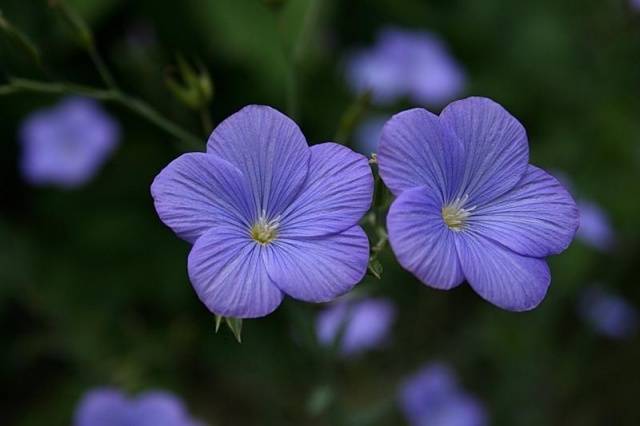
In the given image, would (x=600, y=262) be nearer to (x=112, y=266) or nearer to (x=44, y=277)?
(x=112, y=266)

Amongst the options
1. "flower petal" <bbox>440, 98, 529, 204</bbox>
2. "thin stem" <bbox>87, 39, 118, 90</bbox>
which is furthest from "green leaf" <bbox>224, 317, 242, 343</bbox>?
"thin stem" <bbox>87, 39, 118, 90</bbox>

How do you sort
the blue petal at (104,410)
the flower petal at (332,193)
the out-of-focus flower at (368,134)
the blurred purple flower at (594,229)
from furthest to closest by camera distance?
the out-of-focus flower at (368,134), the blurred purple flower at (594,229), the blue petal at (104,410), the flower petal at (332,193)

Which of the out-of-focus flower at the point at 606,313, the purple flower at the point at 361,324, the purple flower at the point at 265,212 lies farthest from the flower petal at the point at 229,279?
the out-of-focus flower at the point at 606,313

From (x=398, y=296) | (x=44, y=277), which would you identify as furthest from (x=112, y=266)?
(x=398, y=296)

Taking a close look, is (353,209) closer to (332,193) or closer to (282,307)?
(332,193)

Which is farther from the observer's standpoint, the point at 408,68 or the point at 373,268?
the point at 408,68

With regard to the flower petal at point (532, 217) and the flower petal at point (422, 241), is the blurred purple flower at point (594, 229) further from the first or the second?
the flower petal at point (422, 241)

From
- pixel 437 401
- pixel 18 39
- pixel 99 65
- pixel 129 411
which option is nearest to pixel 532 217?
pixel 99 65
